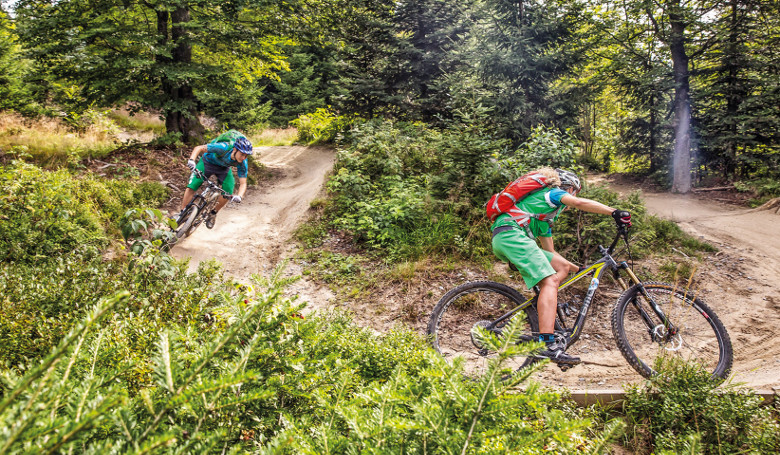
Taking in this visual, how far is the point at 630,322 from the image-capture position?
4.91 m

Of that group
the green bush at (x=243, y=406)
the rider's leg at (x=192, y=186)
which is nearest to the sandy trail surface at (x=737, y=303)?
the green bush at (x=243, y=406)

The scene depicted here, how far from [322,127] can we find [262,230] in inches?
411

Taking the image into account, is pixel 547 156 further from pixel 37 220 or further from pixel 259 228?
pixel 37 220

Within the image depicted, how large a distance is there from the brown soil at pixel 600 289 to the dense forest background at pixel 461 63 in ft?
9.33

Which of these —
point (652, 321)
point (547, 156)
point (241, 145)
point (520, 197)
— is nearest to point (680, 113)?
point (547, 156)

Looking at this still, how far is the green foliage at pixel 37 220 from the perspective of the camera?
15.9ft

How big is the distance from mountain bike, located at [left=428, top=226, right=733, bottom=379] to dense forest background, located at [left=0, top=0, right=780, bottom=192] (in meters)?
4.55

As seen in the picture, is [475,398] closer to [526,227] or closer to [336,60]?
[526,227]

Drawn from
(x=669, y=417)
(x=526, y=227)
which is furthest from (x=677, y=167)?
(x=669, y=417)

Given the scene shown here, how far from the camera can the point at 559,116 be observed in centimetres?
1205

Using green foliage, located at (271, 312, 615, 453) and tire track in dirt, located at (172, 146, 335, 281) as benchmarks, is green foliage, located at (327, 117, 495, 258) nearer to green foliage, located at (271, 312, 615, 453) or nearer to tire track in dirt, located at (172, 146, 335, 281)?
tire track in dirt, located at (172, 146, 335, 281)

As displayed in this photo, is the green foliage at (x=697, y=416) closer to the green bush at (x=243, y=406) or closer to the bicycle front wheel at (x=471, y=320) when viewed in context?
the bicycle front wheel at (x=471, y=320)

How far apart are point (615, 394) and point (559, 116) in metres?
10.5

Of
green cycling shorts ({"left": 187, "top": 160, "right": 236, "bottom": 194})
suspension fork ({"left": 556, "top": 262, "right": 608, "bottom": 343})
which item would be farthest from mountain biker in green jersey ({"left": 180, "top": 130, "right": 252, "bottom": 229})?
suspension fork ({"left": 556, "top": 262, "right": 608, "bottom": 343})
